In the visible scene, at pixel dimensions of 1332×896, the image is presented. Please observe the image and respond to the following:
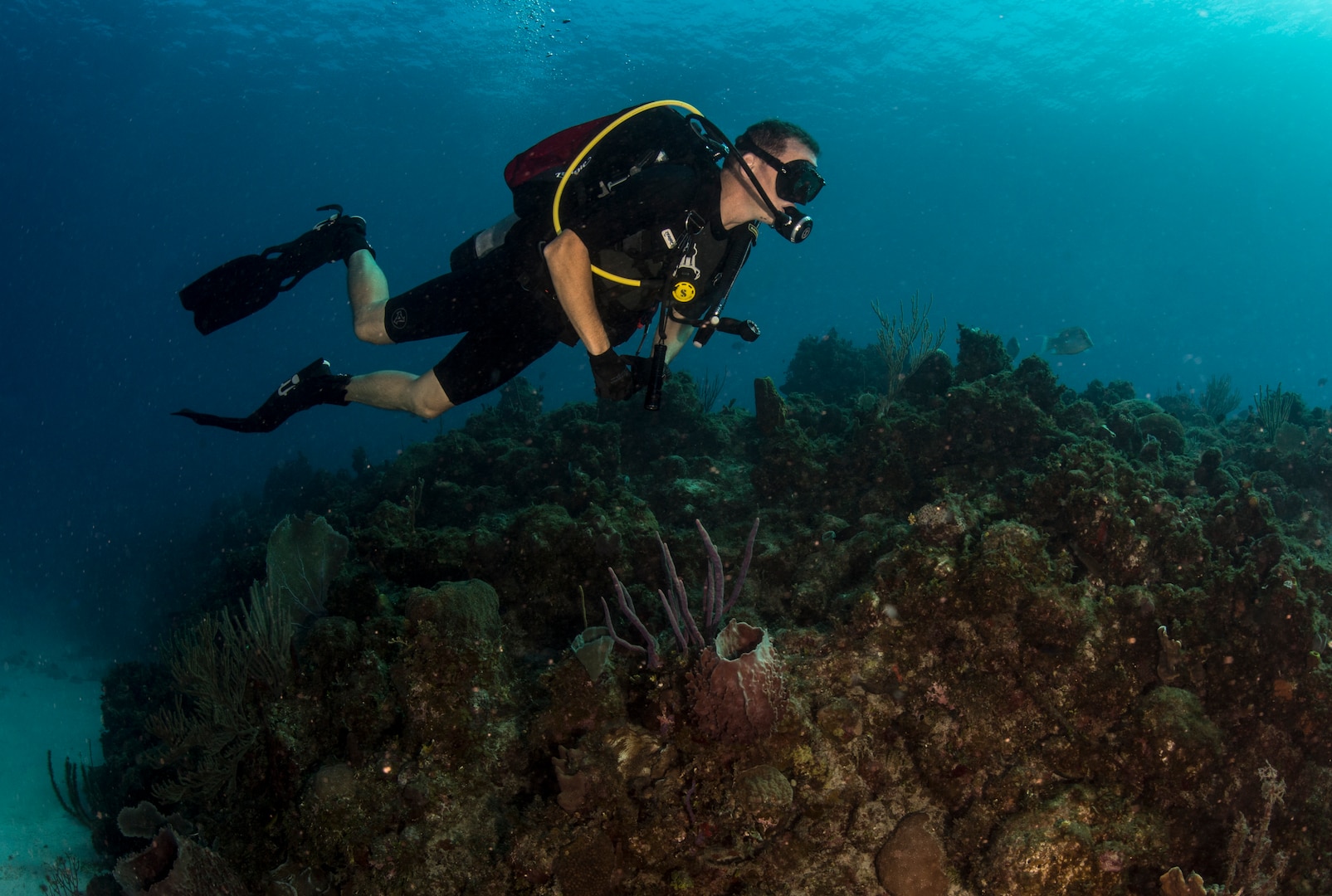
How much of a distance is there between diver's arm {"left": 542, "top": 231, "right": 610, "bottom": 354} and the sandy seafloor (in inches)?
411

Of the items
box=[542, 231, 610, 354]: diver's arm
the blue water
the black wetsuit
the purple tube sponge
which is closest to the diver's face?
the black wetsuit

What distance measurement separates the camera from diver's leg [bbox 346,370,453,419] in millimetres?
5039

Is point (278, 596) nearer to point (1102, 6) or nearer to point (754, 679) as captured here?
point (754, 679)

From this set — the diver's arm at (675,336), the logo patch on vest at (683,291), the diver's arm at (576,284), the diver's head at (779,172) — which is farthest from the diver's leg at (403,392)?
the diver's head at (779,172)

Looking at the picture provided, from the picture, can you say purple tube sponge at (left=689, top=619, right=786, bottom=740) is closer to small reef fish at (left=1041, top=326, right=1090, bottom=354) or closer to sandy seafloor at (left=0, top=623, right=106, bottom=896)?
sandy seafloor at (left=0, top=623, right=106, bottom=896)

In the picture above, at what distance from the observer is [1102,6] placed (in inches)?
1642

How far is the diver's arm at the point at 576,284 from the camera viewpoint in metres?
3.98

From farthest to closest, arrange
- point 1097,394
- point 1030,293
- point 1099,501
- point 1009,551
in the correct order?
point 1030,293
point 1097,394
point 1099,501
point 1009,551

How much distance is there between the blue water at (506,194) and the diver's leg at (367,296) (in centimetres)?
1999

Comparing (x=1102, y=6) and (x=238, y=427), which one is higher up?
(x=1102, y=6)

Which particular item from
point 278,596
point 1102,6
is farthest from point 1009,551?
point 1102,6

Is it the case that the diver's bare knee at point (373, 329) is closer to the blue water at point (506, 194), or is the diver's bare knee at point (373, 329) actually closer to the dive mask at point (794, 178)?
the dive mask at point (794, 178)

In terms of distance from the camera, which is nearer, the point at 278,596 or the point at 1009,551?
the point at 1009,551

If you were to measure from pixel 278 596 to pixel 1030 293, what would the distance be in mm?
137473
